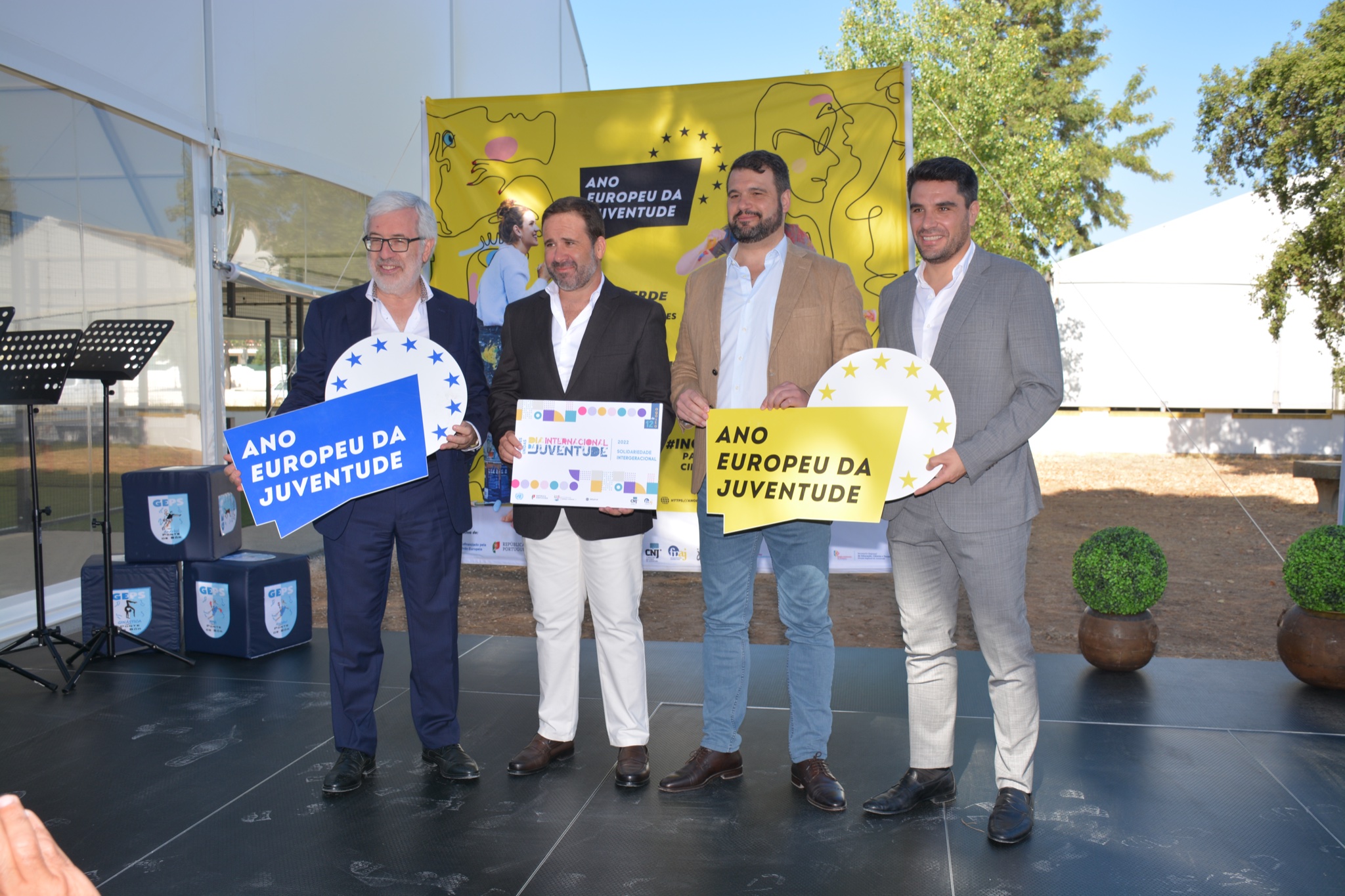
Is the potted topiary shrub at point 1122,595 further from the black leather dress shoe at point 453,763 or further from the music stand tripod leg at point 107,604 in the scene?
the music stand tripod leg at point 107,604

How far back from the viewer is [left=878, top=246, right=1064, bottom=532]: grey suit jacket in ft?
8.23

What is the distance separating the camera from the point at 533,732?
11.6 feet

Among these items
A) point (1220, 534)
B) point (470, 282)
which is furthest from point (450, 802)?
point (1220, 534)

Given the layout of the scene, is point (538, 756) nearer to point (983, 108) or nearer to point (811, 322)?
point (811, 322)

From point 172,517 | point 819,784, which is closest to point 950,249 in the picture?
point 819,784

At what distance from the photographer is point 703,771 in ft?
9.73

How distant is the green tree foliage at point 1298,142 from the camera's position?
390 inches

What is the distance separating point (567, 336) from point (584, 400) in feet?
0.79

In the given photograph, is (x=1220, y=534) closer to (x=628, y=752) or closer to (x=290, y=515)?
(x=628, y=752)

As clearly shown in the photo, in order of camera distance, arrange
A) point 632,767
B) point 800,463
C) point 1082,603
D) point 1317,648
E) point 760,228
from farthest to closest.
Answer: point 1082,603
point 1317,648
point 632,767
point 760,228
point 800,463

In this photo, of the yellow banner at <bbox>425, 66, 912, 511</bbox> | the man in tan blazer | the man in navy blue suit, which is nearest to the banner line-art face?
the yellow banner at <bbox>425, 66, 912, 511</bbox>

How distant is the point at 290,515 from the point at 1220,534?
948 centimetres

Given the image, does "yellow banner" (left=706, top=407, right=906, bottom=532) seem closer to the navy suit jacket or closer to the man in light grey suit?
the man in light grey suit

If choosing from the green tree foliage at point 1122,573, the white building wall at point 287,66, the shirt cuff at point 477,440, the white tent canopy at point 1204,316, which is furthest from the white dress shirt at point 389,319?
the white tent canopy at point 1204,316
